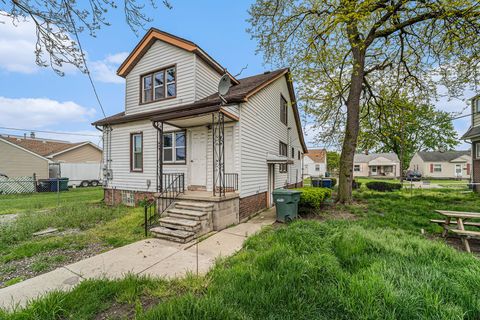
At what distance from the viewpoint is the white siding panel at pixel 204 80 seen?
344 inches

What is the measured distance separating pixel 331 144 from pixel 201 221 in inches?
418

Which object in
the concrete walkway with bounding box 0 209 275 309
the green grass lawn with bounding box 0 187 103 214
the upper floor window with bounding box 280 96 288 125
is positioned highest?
the upper floor window with bounding box 280 96 288 125

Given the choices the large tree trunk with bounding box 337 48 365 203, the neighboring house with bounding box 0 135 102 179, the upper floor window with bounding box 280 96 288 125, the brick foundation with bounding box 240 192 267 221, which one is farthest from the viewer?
the neighboring house with bounding box 0 135 102 179

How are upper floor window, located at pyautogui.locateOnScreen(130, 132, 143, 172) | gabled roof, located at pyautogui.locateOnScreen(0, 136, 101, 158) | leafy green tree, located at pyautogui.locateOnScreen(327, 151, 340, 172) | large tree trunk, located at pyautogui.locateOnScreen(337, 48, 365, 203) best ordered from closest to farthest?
1. large tree trunk, located at pyautogui.locateOnScreen(337, 48, 365, 203)
2. upper floor window, located at pyautogui.locateOnScreen(130, 132, 143, 172)
3. gabled roof, located at pyautogui.locateOnScreen(0, 136, 101, 158)
4. leafy green tree, located at pyautogui.locateOnScreen(327, 151, 340, 172)

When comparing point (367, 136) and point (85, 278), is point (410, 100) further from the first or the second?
point (85, 278)

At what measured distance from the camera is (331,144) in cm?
1338

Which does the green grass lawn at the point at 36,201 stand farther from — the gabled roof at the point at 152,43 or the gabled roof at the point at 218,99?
the gabled roof at the point at 152,43

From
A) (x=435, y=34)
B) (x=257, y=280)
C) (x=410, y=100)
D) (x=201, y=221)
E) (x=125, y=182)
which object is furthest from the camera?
(x=410, y=100)

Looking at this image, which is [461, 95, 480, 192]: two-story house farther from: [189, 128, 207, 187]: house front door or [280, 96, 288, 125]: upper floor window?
[189, 128, 207, 187]: house front door

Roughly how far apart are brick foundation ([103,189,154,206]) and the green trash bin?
19.0 feet

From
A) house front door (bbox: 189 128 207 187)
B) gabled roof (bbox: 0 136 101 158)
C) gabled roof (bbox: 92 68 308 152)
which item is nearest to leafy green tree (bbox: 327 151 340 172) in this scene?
gabled roof (bbox: 92 68 308 152)

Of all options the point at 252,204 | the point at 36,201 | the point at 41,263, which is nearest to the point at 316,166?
the point at 252,204

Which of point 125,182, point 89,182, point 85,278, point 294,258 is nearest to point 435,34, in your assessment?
point 294,258

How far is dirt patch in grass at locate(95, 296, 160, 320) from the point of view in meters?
2.46
